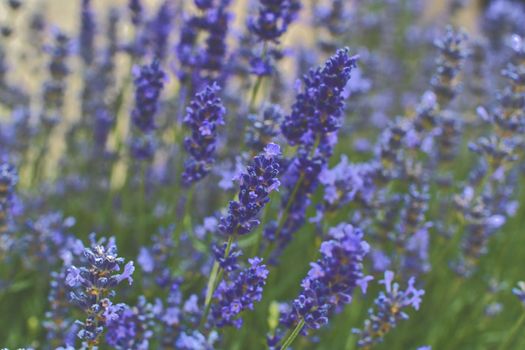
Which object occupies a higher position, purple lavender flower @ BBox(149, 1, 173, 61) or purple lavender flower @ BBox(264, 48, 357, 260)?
purple lavender flower @ BBox(149, 1, 173, 61)

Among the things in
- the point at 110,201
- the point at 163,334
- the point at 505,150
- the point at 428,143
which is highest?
the point at 110,201

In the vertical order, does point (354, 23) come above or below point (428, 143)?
above

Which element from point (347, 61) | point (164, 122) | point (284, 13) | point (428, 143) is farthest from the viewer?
point (164, 122)

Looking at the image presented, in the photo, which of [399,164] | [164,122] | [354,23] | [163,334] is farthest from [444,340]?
[354,23]

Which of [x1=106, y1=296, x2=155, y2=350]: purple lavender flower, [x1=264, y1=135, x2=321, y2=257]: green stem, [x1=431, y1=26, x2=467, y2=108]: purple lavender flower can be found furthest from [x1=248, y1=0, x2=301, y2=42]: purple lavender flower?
[x1=106, y1=296, x2=155, y2=350]: purple lavender flower

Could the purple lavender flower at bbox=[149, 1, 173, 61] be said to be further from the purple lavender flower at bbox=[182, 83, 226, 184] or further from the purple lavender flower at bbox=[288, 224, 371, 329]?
the purple lavender flower at bbox=[288, 224, 371, 329]

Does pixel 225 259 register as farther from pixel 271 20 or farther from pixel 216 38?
pixel 216 38

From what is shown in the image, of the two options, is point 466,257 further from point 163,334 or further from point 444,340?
point 163,334

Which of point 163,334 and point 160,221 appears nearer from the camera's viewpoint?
point 163,334
